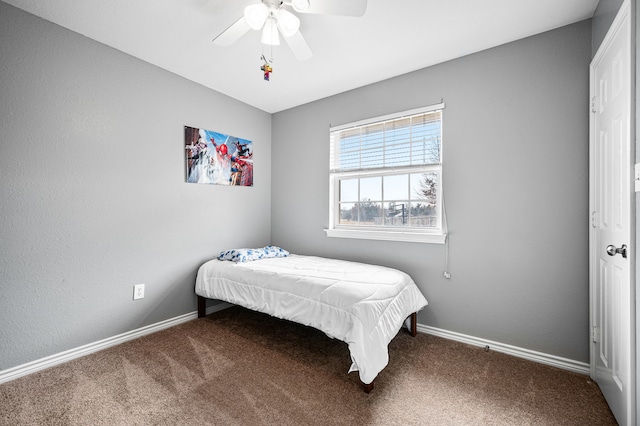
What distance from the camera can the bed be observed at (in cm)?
172

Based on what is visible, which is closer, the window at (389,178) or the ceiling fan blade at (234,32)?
the ceiling fan blade at (234,32)

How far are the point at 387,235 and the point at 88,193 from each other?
2.54m

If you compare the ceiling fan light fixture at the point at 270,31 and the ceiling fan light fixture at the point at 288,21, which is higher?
the ceiling fan light fixture at the point at 270,31

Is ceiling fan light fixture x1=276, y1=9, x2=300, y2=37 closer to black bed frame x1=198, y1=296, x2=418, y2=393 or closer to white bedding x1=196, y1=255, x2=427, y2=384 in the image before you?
white bedding x1=196, y1=255, x2=427, y2=384

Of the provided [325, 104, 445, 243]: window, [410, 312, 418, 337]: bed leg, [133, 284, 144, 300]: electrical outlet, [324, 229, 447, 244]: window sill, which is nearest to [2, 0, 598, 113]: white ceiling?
[325, 104, 445, 243]: window

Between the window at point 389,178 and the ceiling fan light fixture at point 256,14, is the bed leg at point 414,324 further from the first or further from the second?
the ceiling fan light fixture at point 256,14

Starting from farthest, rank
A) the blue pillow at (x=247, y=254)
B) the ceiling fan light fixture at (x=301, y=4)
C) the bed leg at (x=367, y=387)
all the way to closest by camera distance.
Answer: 1. the blue pillow at (x=247, y=254)
2. the bed leg at (x=367, y=387)
3. the ceiling fan light fixture at (x=301, y=4)

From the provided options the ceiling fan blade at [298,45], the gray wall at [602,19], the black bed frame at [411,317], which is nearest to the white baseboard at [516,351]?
the black bed frame at [411,317]

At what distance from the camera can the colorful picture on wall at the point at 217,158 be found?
281cm

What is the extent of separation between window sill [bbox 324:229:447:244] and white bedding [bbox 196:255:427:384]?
1.19ft

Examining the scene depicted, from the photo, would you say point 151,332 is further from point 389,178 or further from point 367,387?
point 389,178

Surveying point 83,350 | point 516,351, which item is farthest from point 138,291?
point 516,351

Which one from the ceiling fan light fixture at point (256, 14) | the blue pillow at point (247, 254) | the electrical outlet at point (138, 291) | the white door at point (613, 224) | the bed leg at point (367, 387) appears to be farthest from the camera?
the blue pillow at point (247, 254)

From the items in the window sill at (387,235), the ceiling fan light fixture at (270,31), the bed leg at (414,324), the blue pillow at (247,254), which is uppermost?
the ceiling fan light fixture at (270,31)
